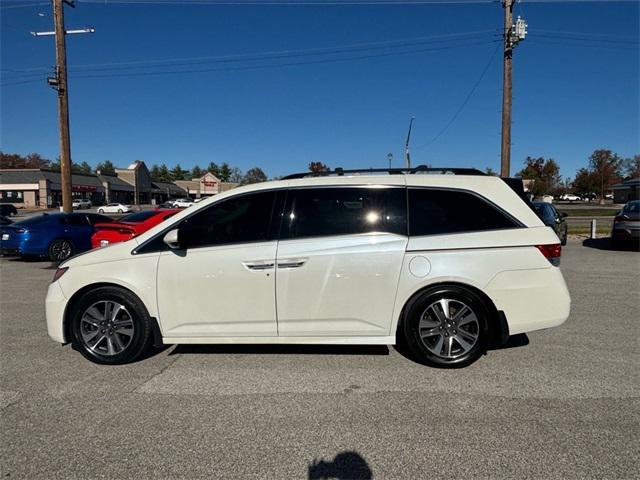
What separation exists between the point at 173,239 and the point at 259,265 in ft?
2.72

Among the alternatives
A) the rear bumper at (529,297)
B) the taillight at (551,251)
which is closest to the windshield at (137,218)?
the rear bumper at (529,297)

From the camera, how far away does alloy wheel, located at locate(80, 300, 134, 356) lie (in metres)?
4.26

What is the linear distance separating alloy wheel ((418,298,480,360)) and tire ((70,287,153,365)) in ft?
8.62

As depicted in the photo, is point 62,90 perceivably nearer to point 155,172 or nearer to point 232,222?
point 232,222

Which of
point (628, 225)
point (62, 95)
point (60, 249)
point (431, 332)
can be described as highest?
point (62, 95)

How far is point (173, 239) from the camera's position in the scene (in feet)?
13.3

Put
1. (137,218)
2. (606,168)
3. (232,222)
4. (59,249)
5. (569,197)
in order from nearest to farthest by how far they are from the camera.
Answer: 1. (232,222)
2. (137,218)
3. (59,249)
4. (606,168)
5. (569,197)

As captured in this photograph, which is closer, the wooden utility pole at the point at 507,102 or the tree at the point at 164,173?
the wooden utility pole at the point at 507,102

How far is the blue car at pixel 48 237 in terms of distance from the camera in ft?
38.5

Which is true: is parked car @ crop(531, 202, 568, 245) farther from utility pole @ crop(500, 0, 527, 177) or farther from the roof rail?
the roof rail

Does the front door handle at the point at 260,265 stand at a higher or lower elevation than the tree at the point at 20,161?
lower

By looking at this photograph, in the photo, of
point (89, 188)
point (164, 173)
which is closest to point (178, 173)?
point (164, 173)

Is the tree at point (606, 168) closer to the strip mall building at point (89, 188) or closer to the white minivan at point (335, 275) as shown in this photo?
the strip mall building at point (89, 188)

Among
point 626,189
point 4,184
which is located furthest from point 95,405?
point 626,189
